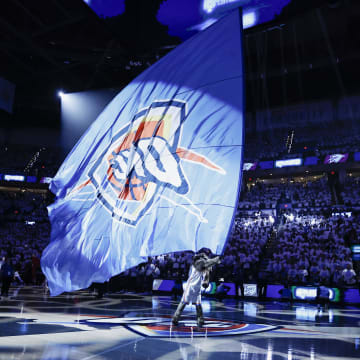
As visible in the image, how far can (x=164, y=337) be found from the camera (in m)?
7.75

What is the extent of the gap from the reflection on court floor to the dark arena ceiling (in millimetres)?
11775

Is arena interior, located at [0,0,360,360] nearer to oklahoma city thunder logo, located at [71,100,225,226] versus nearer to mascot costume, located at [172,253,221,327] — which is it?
mascot costume, located at [172,253,221,327]

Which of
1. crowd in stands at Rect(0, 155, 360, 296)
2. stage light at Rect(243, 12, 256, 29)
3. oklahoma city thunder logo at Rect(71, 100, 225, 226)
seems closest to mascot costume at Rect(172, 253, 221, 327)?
oklahoma city thunder logo at Rect(71, 100, 225, 226)

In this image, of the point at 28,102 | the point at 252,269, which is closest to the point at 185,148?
the point at 252,269

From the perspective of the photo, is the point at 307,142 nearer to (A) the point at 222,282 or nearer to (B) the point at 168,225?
(A) the point at 222,282

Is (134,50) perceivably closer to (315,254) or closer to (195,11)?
(195,11)

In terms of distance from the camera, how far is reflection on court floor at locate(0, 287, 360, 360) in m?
6.24

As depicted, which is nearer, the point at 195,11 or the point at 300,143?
the point at 195,11

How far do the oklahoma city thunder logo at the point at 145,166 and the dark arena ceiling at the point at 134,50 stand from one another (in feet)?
34.7

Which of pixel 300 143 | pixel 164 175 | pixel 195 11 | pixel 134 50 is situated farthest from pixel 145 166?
pixel 300 143

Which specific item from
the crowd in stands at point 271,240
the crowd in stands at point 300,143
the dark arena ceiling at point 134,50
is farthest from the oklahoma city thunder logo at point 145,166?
the crowd in stands at point 300,143

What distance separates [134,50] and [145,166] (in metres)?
14.3

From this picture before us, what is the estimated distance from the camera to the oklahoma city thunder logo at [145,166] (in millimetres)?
6762

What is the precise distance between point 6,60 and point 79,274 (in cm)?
3179
